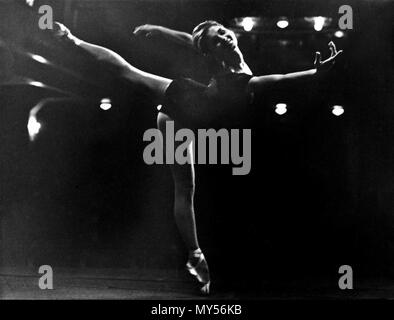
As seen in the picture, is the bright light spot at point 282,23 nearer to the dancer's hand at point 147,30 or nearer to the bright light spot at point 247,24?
the bright light spot at point 247,24

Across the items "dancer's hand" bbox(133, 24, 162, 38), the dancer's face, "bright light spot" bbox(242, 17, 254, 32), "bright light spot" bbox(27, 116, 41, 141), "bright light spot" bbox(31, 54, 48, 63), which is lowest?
"bright light spot" bbox(27, 116, 41, 141)

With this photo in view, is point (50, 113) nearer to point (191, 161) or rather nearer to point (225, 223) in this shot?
point (191, 161)

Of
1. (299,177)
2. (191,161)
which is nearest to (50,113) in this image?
(191,161)

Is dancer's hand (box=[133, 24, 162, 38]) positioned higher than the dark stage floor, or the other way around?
dancer's hand (box=[133, 24, 162, 38])

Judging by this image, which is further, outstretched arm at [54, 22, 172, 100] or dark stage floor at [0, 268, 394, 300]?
outstretched arm at [54, 22, 172, 100]

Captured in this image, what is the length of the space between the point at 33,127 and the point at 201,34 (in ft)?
4.01

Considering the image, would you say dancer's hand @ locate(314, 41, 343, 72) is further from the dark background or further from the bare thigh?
the bare thigh

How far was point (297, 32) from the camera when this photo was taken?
4.63 m

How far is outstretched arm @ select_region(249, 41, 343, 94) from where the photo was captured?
461cm

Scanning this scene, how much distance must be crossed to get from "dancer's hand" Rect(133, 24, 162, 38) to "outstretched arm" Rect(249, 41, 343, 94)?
679mm

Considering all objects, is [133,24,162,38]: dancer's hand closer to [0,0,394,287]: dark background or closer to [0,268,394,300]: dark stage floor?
A: [0,0,394,287]: dark background

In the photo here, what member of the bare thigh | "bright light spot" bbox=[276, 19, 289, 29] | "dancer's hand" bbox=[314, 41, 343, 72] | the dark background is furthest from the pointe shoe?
"bright light spot" bbox=[276, 19, 289, 29]

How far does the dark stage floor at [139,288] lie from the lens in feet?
14.8

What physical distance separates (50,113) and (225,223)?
1.32m
